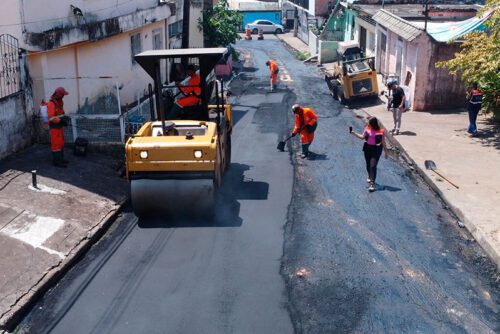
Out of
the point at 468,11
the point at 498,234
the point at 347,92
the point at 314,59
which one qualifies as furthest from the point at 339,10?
the point at 498,234

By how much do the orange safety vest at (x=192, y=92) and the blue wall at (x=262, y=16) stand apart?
43.4 metres

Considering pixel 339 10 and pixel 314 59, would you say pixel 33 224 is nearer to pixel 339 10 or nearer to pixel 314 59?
pixel 314 59

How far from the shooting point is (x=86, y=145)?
524 inches

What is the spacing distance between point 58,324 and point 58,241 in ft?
7.51

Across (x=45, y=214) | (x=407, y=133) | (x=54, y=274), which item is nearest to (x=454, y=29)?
(x=407, y=133)

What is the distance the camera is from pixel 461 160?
14.3 meters

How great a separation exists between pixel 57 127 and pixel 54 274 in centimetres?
432

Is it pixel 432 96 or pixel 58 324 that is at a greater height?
pixel 432 96

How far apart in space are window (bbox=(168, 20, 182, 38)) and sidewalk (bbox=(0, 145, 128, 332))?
1279 centimetres

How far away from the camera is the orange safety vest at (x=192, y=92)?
1186cm

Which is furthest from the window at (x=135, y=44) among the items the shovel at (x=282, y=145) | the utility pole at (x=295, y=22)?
the utility pole at (x=295, y=22)

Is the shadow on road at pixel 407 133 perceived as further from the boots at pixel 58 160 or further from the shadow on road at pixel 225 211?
the boots at pixel 58 160

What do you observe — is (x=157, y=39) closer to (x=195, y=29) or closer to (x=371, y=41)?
(x=195, y=29)

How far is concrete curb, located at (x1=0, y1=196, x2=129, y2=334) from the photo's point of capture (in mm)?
7465
